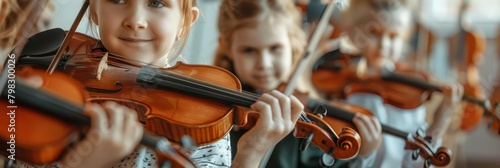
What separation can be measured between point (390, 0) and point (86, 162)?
1377 mm

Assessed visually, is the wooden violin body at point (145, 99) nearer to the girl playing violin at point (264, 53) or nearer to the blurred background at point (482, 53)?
the girl playing violin at point (264, 53)

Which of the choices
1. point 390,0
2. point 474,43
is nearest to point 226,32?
point 390,0

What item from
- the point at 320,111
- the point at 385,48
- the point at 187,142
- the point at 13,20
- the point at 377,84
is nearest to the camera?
the point at 187,142

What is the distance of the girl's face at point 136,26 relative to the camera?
2.39ft

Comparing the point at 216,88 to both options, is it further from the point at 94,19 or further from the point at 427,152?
the point at 427,152

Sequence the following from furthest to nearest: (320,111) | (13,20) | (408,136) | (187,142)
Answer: (408,136)
(320,111)
(13,20)
(187,142)

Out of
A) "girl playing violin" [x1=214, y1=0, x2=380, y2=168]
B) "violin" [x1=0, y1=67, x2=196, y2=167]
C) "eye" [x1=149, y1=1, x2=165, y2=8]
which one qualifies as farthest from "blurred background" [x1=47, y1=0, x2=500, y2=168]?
"violin" [x1=0, y1=67, x2=196, y2=167]

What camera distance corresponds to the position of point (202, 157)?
808mm

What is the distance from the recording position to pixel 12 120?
0.59 metres

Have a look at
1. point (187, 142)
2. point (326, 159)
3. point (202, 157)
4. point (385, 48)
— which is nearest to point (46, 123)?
point (187, 142)

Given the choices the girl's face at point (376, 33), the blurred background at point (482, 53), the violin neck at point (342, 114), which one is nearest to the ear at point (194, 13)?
the violin neck at point (342, 114)

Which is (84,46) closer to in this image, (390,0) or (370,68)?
(370,68)

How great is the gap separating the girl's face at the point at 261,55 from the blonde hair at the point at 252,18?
11 mm

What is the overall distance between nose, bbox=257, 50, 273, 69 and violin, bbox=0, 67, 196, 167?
0.47m
